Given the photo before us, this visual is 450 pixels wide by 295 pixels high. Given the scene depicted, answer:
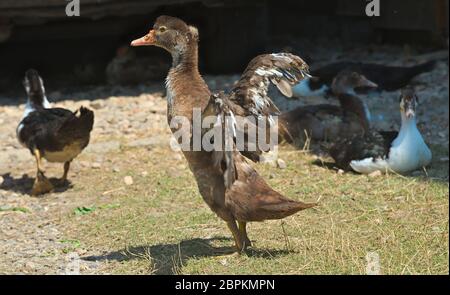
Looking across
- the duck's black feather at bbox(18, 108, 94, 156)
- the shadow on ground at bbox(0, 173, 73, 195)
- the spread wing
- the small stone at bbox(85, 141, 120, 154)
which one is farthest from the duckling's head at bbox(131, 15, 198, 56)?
the small stone at bbox(85, 141, 120, 154)

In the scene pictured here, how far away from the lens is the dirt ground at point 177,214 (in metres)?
5.77

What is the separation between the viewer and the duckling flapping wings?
5600 millimetres

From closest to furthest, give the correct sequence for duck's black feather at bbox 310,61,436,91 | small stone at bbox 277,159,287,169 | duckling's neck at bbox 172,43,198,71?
duckling's neck at bbox 172,43,198,71 → small stone at bbox 277,159,287,169 → duck's black feather at bbox 310,61,436,91

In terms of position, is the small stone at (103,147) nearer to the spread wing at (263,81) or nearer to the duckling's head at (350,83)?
the duckling's head at (350,83)

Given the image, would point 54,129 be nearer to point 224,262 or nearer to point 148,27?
point 224,262

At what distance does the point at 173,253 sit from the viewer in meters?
6.04

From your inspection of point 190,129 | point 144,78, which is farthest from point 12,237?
point 144,78

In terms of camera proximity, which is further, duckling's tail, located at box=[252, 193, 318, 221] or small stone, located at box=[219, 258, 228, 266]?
small stone, located at box=[219, 258, 228, 266]

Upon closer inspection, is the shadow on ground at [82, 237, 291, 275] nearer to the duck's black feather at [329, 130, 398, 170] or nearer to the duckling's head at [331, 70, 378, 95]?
the duck's black feather at [329, 130, 398, 170]

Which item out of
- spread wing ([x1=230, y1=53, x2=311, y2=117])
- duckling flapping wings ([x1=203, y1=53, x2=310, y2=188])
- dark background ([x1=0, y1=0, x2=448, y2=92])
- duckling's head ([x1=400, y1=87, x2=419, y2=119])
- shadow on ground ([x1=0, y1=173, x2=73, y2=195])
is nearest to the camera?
duckling flapping wings ([x1=203, y1=53, x2=310, y2=188])

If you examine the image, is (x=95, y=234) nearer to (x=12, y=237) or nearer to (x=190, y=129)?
(x=12, y=237)

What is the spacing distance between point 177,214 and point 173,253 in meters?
1.05

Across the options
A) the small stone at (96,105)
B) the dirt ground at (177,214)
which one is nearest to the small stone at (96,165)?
the dirt ground at (177,214)

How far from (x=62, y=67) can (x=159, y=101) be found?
267 cm
